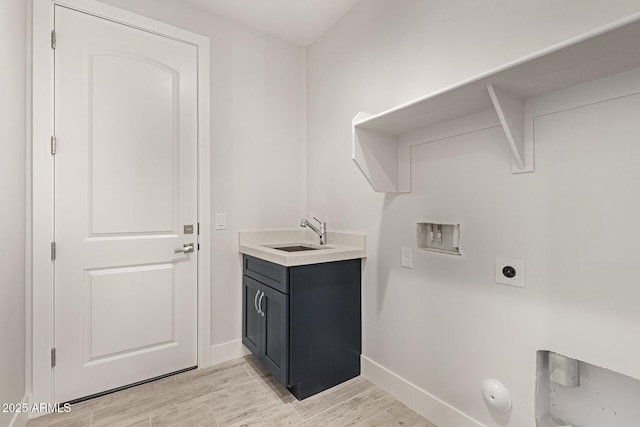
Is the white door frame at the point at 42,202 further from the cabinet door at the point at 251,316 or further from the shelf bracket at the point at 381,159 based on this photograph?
the shelf bracket at the point at 381,159

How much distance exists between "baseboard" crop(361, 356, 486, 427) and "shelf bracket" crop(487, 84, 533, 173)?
122 cm

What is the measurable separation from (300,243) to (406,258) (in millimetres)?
1024

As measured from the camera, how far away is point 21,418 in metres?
1.54

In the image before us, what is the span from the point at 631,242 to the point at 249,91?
242 centimetres

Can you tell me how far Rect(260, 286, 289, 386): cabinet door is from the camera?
1.78 metres

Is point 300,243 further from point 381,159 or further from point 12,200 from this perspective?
point 12,200

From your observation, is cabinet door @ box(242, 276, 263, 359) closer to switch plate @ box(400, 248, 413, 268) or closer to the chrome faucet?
the chrome faucet

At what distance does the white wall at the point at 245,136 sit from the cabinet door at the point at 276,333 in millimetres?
465

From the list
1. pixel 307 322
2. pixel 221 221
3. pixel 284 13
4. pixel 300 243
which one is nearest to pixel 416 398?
pixel 307 322

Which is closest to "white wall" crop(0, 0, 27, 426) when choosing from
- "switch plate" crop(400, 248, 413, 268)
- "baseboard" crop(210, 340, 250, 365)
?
"baseboard" crop(210, 340, 250, 365)

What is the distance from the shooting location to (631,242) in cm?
101

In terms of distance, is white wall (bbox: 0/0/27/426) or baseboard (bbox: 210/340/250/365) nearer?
white wall (bbox: 0/0/27/426)

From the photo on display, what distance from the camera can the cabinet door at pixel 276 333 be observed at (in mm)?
1779

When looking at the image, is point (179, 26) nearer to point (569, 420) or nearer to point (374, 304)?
point (374, 304)
